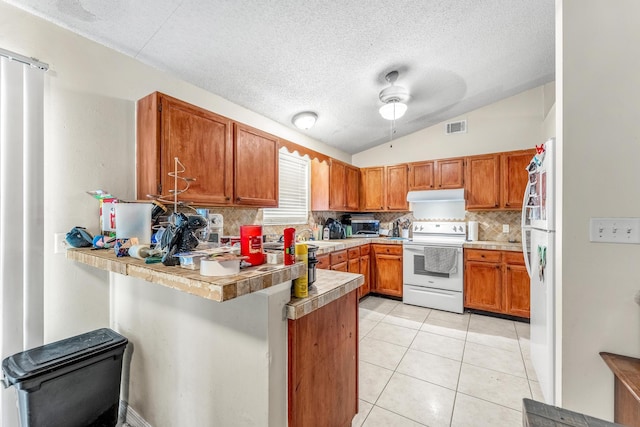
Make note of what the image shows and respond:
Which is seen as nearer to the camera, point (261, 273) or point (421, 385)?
point (261, 273)

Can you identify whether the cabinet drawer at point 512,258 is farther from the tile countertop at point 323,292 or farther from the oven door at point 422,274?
the tile countertop at point 323,292

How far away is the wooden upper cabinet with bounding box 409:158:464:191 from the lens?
3.96 meters

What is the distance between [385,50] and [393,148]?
2490mm

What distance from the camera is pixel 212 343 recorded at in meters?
1.30

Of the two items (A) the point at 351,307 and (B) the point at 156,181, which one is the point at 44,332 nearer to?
(B) the point at 156,181

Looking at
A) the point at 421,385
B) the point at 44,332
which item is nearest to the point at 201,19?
the point at 44,332

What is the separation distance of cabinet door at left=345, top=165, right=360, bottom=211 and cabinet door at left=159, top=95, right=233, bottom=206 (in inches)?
97.8

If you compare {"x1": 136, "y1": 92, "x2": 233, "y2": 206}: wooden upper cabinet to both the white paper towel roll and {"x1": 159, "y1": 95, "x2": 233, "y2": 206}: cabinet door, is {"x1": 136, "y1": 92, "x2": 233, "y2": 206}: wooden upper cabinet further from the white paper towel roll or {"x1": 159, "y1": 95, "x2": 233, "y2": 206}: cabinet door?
the white paper towel roll

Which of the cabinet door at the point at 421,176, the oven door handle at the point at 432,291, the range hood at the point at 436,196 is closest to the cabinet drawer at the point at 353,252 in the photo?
the oven door handle at the point at 432,291

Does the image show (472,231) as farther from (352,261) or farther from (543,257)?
(543,257)

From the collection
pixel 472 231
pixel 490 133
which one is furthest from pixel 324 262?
pixel 490 133

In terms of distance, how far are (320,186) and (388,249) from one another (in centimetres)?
151

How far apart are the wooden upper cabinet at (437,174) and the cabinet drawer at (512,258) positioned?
3.73 feet

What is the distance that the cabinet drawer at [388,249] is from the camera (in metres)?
4.11
